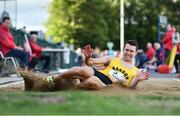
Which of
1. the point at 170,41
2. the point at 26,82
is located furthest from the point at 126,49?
the point at 170,41

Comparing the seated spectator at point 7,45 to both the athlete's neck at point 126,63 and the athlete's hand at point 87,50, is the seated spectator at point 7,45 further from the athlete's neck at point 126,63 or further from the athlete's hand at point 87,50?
the athlete's hand at point 87,50

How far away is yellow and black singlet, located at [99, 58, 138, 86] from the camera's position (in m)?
10.4

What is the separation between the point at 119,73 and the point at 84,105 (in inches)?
157

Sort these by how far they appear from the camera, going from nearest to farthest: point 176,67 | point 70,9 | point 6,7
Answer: point 6,7, point 176,67, point 70,9

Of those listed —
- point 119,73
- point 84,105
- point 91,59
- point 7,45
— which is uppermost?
point 91,59

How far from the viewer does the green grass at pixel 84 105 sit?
6207mm

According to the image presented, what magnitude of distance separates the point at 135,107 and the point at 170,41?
66.7 ft

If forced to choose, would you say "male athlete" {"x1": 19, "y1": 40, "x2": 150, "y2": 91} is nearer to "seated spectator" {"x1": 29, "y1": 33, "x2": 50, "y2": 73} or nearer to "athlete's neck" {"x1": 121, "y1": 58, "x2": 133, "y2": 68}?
"athlete's neck" {"x1": 121, "y1": 58, "x2": 133, "y2": 68}

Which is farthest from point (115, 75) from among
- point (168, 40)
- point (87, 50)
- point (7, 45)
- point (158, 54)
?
point (158, 54)

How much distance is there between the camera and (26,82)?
34.9 feet

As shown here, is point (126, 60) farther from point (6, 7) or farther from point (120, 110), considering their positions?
point (6, 7)

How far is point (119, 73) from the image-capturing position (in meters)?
10.5

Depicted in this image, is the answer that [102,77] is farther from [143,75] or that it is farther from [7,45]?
[7,45]

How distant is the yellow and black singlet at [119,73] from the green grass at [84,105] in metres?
2.80
